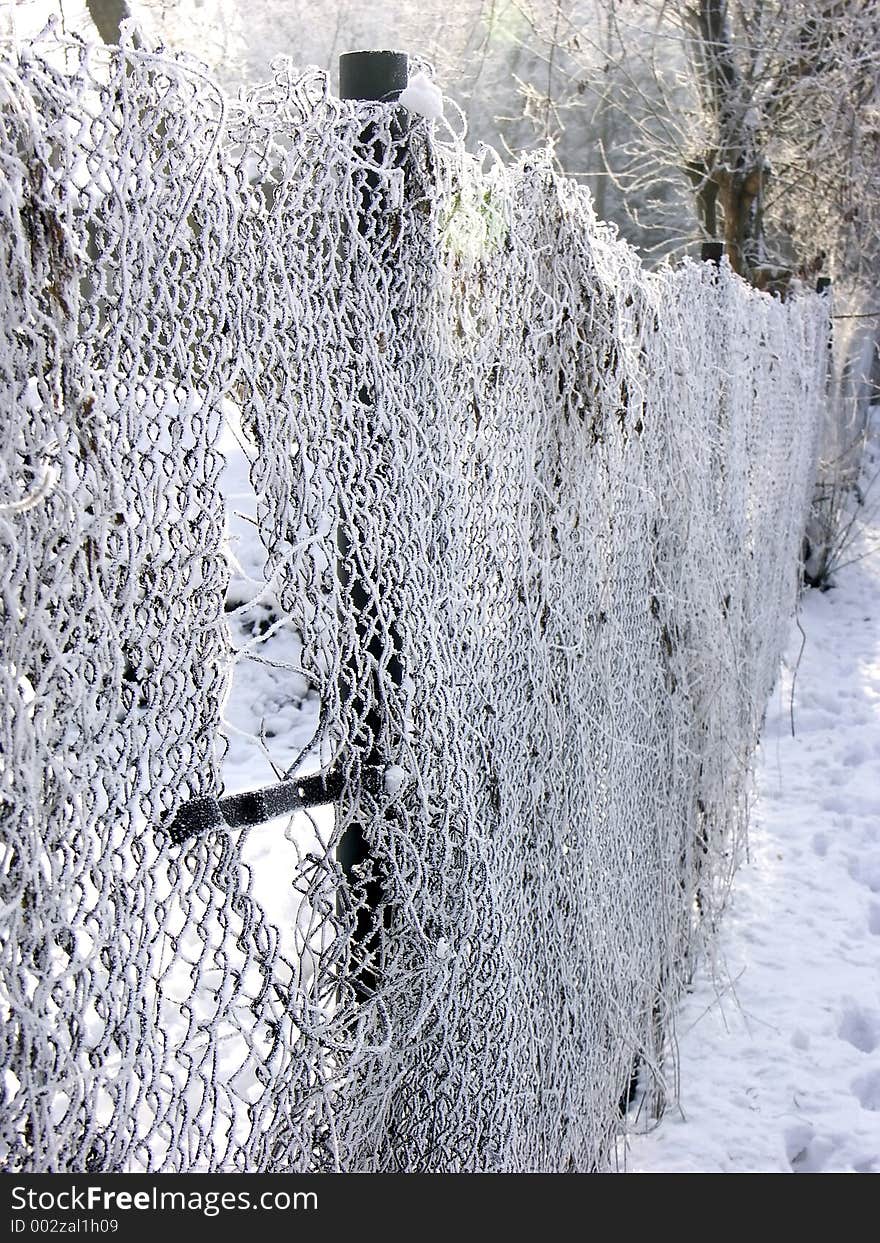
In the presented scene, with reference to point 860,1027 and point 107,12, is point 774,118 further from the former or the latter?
point 860,1027

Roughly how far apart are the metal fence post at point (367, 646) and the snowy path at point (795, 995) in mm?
1669

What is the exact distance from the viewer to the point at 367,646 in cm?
144

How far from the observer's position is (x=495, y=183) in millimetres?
1706

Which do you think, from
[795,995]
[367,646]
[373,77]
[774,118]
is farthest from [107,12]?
[367,646]

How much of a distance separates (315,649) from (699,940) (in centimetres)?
270

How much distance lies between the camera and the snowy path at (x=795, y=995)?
279 centimetres

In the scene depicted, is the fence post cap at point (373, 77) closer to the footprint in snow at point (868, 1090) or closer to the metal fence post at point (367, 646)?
the metal fence post at point (367, 646)

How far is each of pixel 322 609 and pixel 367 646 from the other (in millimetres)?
117

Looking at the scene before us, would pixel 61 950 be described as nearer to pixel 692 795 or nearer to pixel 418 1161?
pixel 418 1161

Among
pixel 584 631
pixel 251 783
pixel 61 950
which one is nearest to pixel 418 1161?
pixel 61 950

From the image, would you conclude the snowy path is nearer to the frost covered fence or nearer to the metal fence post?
the frost covered fence

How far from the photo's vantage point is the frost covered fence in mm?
1017

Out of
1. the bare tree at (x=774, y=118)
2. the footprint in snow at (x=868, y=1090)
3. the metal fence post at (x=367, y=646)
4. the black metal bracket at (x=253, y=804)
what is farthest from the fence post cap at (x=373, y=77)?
the bare tree at (x=774, y=118)

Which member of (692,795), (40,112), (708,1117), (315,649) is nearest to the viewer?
(40,112)
